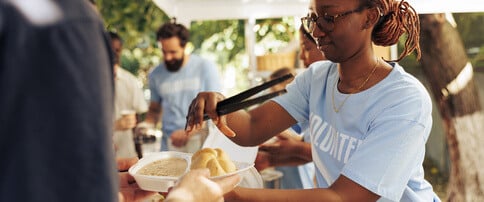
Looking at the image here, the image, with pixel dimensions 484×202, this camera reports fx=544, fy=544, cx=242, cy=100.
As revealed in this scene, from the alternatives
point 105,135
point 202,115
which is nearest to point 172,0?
point 202,115

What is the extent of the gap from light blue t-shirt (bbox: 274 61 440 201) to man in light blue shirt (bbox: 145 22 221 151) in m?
2.34

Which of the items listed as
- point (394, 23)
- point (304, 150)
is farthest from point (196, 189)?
point (304, 150)

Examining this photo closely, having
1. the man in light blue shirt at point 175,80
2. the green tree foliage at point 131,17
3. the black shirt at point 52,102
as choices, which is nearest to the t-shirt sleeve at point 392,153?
the black shirt at point 52,102

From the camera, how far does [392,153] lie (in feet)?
4.12

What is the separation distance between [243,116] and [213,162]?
1.74ft

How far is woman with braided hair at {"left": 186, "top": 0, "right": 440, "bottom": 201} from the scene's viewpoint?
1263 mm

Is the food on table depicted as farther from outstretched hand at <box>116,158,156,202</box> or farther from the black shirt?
the black shirt

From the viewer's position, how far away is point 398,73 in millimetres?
1396

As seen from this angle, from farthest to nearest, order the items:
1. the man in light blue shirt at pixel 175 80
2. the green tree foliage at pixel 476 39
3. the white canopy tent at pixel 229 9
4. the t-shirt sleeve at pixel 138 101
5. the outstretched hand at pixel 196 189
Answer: the green tree foliage at pixel 476 39
the white canopy tent at pixel 229 9
the t-shirt sleeve at pixel 138 101
the man in light blue shirt at pixel 175 80
the outstretched hand at pixel 196 189

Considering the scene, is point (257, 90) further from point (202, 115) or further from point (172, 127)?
point (172, 127)

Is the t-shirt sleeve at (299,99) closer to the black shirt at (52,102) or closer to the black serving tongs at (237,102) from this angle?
the black serving tongs at (237,102)

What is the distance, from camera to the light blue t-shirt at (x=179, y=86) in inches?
153

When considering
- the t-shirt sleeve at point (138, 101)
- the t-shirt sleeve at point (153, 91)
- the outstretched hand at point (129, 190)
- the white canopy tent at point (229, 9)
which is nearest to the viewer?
the outstretched hand at point (129, 190)

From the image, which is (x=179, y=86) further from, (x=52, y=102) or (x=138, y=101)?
(x=52, y=102)
